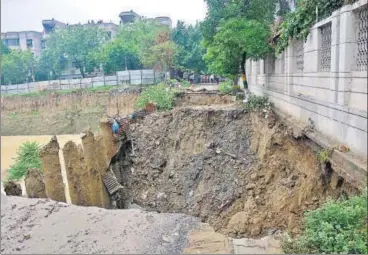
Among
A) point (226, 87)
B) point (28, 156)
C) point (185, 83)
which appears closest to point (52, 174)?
point (28, 156)

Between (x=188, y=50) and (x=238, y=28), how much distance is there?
5.76 meters

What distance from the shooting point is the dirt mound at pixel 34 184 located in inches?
220

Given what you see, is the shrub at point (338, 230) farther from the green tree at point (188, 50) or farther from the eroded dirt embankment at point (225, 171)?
the green tree at point (188, 50)

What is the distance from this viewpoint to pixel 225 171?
25.0ft

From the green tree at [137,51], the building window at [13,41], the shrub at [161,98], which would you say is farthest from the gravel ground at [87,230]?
the shrub at [161,98]

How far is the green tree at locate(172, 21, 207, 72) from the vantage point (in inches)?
442

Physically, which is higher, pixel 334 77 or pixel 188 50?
pixel 188 50

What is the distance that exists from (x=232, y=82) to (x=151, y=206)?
6.94m

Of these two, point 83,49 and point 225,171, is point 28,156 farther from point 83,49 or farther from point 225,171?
point 83,49

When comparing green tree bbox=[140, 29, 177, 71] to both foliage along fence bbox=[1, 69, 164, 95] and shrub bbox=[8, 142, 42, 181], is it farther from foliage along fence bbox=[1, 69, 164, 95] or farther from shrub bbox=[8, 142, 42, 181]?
shrub bbox=[8, 142, 42, 181]

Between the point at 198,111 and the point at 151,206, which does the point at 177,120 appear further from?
the point at 151,206

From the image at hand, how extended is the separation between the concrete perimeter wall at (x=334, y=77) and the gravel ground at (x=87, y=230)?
6.83 feet

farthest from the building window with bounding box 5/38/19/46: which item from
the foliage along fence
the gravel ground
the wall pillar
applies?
the foliage along fence

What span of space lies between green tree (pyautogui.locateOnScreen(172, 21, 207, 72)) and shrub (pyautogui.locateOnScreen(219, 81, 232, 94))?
0.99 meters
